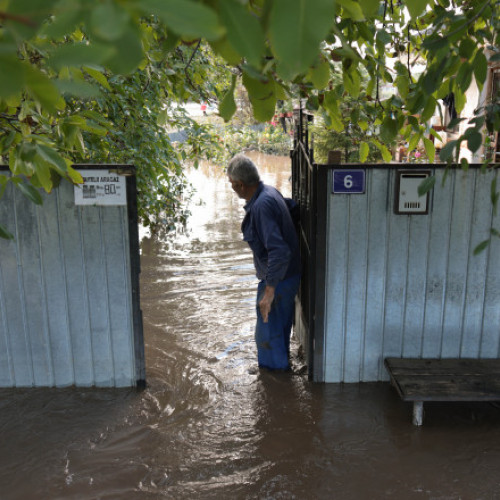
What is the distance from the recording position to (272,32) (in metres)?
0.81

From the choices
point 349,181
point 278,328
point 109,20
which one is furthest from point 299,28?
point 278,328

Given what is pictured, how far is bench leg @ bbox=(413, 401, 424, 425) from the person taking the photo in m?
3.86

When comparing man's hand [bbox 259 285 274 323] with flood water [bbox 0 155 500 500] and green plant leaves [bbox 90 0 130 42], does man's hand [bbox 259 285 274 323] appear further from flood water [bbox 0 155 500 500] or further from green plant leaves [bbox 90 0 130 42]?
green plant leaves [bbox 90 0 130 42]

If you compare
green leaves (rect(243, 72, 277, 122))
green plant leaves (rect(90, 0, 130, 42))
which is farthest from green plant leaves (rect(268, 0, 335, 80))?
green leaves (rect(243, 72, 277, 122))

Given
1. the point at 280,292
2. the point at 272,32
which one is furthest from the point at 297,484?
the point at 272,32

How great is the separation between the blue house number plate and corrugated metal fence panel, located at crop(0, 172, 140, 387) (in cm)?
161

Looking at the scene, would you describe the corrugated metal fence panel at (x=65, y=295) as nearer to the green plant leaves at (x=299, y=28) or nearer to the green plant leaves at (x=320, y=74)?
the green plant leaves at (x=320, y=74)

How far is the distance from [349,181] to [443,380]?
1642mm

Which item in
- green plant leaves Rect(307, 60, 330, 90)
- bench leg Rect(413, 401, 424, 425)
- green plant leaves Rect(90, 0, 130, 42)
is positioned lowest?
bench leg Rect(413, 401, 424, 425)

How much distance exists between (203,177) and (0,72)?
1754cm

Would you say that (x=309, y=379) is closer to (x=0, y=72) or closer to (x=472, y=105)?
(x=0, y=72)

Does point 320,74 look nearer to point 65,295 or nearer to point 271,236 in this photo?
point 271,236

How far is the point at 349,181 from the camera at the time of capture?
400 centimetres

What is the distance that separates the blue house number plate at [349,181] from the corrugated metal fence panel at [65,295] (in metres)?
1.61
